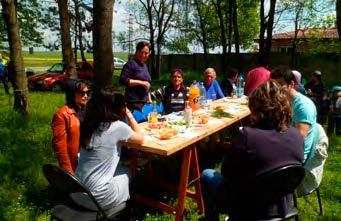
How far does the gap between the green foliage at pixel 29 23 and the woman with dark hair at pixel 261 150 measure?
849 inches

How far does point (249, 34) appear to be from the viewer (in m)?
41.6

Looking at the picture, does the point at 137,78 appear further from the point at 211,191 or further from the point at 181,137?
the point at 211,191

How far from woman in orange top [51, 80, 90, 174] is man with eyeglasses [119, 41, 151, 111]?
5.22ft

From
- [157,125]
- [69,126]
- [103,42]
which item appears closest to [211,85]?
[103,42]

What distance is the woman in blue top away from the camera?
650cm

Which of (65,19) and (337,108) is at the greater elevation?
(65,19)

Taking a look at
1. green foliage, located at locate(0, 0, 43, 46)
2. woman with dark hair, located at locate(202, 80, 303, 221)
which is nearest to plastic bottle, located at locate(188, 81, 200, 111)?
woman with dark hair, located at locate(202, 80, 303, 221)

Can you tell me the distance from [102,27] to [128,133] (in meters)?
2.62

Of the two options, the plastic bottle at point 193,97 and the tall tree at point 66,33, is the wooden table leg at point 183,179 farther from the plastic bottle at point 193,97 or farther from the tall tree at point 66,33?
the tall tree at point 66,33

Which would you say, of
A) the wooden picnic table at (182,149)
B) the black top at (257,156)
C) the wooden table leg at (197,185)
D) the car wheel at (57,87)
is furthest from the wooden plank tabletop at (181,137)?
the car wheel at (57,87)

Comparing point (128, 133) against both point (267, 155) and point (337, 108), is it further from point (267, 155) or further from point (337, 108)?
point (337, 108)

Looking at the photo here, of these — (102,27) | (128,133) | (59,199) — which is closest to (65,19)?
(102,27)

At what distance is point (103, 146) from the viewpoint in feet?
9.59

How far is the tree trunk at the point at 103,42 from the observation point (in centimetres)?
524
